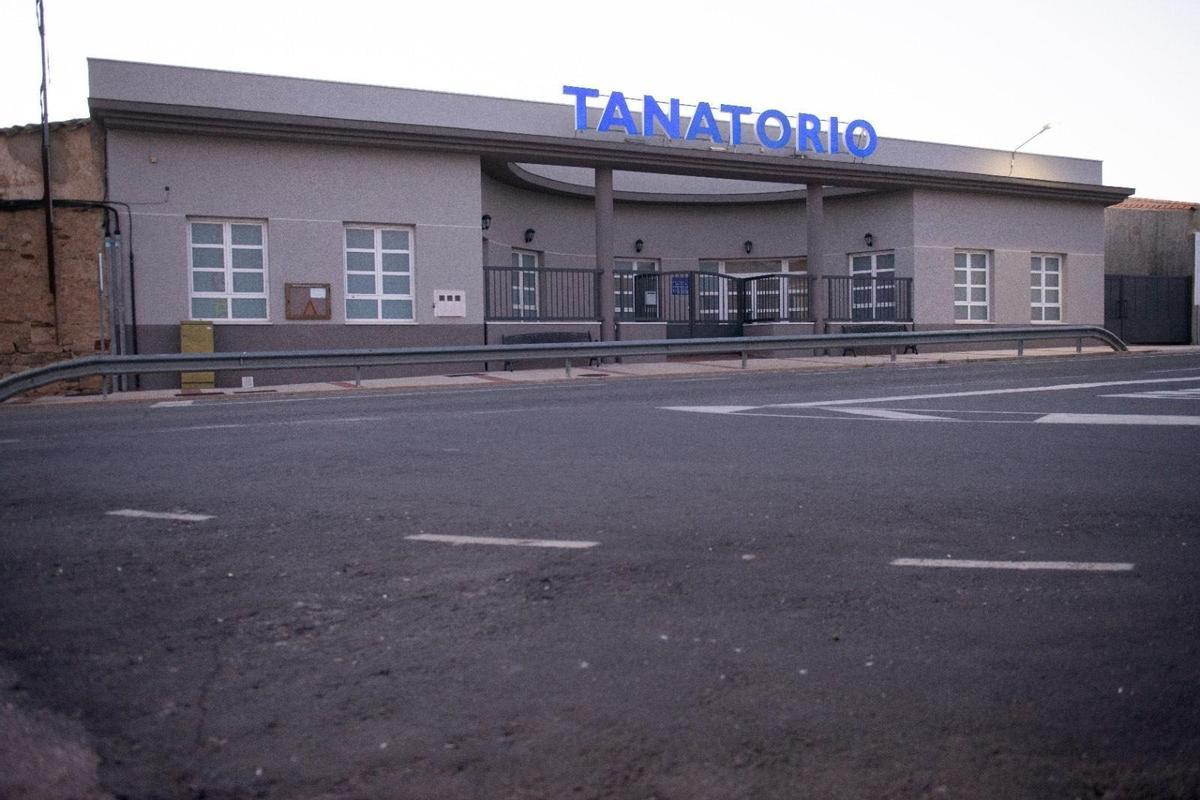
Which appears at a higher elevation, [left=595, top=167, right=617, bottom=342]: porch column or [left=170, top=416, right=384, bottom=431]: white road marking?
[left=595, top=167, right=617, bottom=342]: porch column

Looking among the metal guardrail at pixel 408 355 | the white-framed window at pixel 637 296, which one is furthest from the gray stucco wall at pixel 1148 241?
the white-framed window at pixel 637 296

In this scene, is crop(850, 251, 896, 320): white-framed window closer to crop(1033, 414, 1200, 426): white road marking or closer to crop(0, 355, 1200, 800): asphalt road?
crop(1033, 414, 1200, 426): white road marking

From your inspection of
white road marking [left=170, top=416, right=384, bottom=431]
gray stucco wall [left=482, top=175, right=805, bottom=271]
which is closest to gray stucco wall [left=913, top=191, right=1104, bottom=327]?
gray stucco wall [left=482, top=175, right=805, bottom=271]

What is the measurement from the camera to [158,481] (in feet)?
23.7

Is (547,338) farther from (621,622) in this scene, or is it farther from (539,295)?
(621,622)

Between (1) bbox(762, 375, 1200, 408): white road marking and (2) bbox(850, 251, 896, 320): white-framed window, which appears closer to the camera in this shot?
(1) bbox(762, 375, 1200, 408): white road marking

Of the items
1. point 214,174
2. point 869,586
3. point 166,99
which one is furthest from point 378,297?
point 869,586

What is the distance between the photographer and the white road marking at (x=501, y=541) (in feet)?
16.6

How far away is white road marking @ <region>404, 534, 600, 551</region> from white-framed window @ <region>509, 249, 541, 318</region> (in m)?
19.2

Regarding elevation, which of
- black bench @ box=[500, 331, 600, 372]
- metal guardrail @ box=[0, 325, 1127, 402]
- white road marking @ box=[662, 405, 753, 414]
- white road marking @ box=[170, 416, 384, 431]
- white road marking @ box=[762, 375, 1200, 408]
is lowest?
white road marking @ box=[170, 416, 384, 431]

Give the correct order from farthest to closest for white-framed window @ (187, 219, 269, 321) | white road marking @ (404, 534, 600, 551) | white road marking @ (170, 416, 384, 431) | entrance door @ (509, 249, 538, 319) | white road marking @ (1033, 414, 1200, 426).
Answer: entrance door @ (509, 249, 538, 319), white-framed window @ (187, 219, 269, 321), white road marking @ (170, 416, 384, 431), white road marking @ (1033, 414, 1200, 426), white road marking @ (404, 534, 600, 551)

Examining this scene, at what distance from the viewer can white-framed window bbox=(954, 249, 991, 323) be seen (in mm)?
29750

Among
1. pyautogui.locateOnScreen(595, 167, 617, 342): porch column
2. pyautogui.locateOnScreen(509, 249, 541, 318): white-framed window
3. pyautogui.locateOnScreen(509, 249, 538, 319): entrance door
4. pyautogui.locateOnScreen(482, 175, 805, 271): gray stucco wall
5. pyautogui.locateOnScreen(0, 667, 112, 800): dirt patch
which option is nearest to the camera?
pyautogui.locateOnScreen(0, 667, 112, 800): dirt patch

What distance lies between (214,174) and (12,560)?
669 inches
